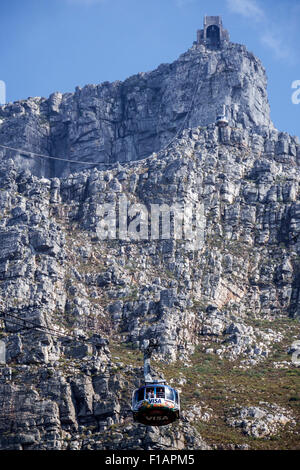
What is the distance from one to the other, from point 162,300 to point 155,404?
52796 mm

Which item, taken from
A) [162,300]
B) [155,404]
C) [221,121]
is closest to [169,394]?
[155,404]

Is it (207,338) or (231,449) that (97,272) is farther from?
(231,449)

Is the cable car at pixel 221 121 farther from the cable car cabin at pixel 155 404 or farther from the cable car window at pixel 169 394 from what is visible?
the cable car window at pixel 169 394

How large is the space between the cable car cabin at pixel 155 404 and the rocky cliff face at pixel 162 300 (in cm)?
1837

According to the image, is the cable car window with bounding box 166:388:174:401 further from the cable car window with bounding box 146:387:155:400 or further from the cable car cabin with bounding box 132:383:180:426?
the cable car window with bounding box 146:387:155:400

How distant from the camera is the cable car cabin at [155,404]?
85500 millimetres

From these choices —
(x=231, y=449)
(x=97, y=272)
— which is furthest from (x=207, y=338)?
(x=231, y=449)

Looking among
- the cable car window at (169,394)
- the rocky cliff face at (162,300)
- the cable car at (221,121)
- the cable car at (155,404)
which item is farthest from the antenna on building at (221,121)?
the cable car window at (169,394)

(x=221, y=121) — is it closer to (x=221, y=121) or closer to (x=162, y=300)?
(x=221, y=121)

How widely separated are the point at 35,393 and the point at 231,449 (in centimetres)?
2521

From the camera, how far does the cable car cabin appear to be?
8550 cm
